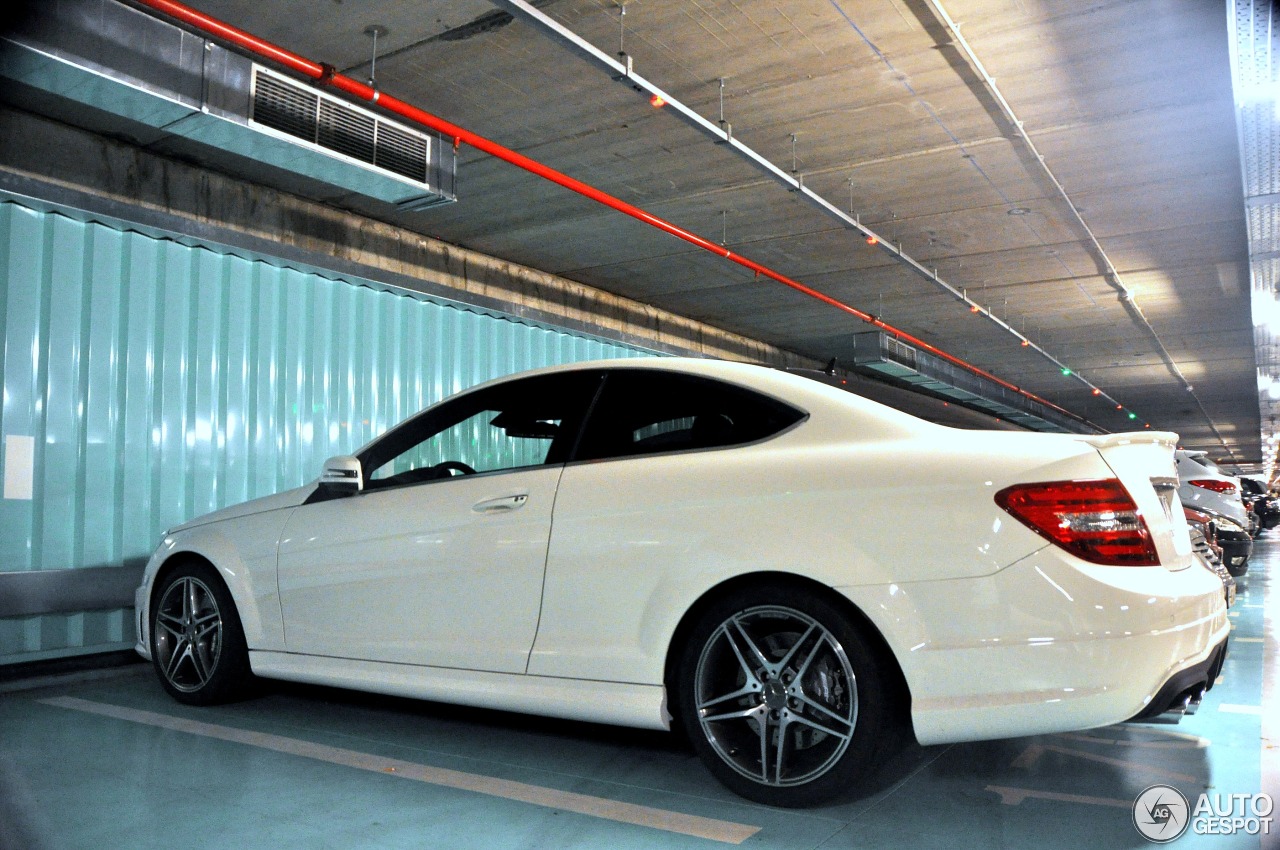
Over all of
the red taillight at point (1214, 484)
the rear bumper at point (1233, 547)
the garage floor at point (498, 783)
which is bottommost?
the garage floor at point (498, 783)

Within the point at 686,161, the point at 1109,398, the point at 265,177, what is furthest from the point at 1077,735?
the point at 1109,398

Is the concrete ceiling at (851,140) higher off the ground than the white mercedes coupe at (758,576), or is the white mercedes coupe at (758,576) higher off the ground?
the concrete ceiling at (851,140)

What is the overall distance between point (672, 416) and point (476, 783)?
127cm

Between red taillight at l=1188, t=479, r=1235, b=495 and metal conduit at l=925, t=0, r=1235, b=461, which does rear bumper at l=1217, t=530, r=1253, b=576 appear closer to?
red taillight at l=1188, t=479, r=1235, b=495

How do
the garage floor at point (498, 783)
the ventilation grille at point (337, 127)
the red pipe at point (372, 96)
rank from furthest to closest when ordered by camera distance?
the ventilation grille at point (337, 127) < the red pipe at point (372, 96) < the garage floor at point (498, 783)

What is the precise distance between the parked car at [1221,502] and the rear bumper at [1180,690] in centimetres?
754

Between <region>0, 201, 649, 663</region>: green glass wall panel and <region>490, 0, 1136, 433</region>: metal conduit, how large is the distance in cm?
224

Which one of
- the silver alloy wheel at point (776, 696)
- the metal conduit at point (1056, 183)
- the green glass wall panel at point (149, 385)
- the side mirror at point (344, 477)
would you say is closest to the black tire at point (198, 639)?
the side mirror at point (344, 477)

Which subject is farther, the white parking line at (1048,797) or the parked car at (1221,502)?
the parked car at (1221,502)

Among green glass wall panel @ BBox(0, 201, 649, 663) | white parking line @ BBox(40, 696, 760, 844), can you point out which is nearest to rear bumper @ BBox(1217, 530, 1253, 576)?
green glass wall panel @ BBox(0, 201, 649, 663)

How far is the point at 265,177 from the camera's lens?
27.5ft

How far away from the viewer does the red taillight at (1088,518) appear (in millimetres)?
2238

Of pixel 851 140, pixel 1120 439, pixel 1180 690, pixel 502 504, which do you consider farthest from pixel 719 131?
pixel 1180 690

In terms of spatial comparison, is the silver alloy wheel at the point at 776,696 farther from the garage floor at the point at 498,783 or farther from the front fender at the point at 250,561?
the front fender at the point at 250,561
